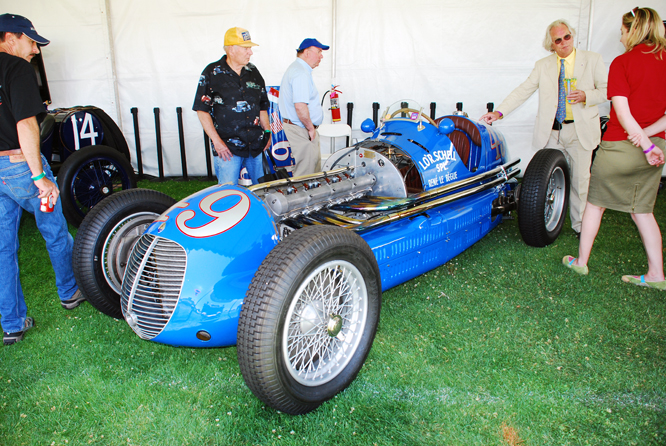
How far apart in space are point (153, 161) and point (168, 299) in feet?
18.7

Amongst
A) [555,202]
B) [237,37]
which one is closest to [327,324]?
[237,37]

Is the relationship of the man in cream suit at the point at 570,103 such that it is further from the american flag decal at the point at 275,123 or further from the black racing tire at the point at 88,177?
the black racing tire at the point at 88,177

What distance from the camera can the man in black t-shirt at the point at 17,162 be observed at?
2.34 m

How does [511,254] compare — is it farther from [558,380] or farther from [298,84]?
[298,84]

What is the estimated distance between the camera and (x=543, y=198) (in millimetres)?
3658

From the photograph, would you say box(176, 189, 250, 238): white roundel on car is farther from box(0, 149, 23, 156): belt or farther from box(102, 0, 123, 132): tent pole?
box(102, 0, 123, 132): tent pole

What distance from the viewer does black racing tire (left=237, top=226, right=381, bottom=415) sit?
176 centimetres

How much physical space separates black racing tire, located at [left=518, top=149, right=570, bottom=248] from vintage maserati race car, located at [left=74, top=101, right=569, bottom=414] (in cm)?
56

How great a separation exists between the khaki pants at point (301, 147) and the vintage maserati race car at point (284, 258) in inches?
46.0

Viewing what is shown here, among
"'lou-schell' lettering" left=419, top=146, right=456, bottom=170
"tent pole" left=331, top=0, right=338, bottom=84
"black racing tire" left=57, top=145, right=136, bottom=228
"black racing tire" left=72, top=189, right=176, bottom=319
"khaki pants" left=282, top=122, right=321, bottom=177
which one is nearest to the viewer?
"black racing tire" left=72, top=189, right=176, bottom=319

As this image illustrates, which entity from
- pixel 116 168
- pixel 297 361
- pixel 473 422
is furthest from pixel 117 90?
pixel 473 422

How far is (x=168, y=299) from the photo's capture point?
6.79 ft

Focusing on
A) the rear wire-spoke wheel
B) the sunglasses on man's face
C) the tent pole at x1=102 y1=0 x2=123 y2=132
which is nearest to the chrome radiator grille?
the rear wire-spoke wheel

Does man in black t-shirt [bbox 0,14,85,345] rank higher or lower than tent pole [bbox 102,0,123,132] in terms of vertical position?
lower
